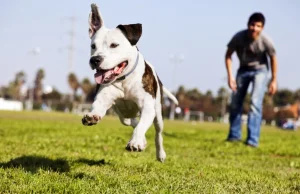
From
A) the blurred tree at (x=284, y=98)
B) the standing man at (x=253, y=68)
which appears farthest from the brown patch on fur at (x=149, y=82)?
the blurred tree at (x=284, y=98)

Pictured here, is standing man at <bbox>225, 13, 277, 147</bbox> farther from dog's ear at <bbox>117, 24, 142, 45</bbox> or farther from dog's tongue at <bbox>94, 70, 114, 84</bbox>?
dog's tongue at <bbox>94, 70, 114, 84</bbox>

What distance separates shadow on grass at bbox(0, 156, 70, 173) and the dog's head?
1269mm

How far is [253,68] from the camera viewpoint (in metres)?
11.3

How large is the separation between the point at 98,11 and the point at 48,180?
6.68 feet

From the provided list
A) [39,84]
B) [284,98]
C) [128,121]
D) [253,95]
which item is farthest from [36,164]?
[39,84]

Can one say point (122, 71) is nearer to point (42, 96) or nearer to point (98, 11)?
point (98, 11)

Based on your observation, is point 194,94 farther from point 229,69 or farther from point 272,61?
point 272,61

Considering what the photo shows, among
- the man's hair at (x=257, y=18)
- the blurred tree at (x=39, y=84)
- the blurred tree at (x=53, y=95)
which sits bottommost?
the blurred tree at (x=53, y=95)

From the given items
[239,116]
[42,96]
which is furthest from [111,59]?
[42,96]

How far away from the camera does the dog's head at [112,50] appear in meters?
4.94

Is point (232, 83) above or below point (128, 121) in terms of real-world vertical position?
above

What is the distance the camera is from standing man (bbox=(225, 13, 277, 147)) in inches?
429

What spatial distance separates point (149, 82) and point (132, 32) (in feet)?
2.11

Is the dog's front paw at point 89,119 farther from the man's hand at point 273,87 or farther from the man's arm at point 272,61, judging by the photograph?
the man's hand at point 273,87
